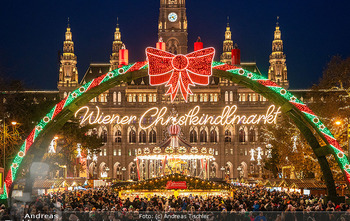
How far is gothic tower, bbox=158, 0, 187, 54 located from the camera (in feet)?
378

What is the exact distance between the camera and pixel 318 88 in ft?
143

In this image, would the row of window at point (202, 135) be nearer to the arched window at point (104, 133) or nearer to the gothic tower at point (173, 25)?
the arched window at point (104, 133)

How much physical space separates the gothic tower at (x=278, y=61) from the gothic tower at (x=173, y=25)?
18.9 meters

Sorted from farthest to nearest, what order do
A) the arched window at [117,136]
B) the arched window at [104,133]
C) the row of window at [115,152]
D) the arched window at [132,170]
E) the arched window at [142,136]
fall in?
the arched window at [142,136]
the arched window at [117,136]
the arched window at [104,133]
the row of window at [115,152]
the arched window at [132,170]

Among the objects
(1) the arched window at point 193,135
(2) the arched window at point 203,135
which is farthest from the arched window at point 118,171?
(2) the arched window at point 203,135


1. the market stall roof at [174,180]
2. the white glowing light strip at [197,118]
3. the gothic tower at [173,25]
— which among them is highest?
the gothic tower at [173,25]

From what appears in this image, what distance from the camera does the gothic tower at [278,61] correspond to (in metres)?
115

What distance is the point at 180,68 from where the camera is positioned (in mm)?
24250

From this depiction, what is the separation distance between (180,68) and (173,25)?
9386cm

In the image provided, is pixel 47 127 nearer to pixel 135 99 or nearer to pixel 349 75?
pixel 349 75

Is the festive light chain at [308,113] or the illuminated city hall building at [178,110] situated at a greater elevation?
the illuminated city hall building at [178,110]

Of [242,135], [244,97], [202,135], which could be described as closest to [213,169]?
[202,135]

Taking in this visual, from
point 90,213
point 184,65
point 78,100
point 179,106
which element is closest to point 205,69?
point 184,65

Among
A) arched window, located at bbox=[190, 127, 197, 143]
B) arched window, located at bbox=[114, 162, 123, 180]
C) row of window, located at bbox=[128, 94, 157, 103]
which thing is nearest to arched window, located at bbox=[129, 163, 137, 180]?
arched window, located at bbox=[114, 162, 123, 180]
